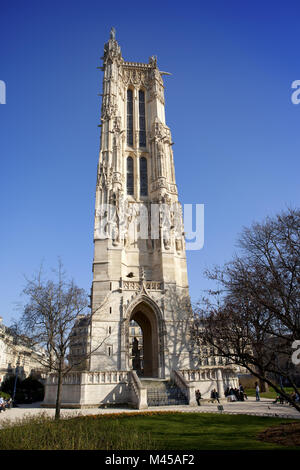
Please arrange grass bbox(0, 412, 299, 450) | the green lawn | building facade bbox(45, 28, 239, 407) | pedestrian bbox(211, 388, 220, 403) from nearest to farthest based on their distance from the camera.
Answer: grass bbox(0, 412, 299, 450) < the green lawn < pedestrian bbox(211, 388, 220, 403) < building facade bbox(45, 28, 239, 407)

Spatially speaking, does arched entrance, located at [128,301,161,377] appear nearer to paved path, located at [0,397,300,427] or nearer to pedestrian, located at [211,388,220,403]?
pedestrian, located at [211,388,220,403]

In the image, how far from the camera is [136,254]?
2831 centimetres

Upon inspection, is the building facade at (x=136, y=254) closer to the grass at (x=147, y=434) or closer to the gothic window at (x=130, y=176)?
the gothic window at (x=130, y=176)

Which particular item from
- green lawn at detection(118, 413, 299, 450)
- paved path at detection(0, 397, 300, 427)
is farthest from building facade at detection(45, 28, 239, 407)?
green lawn at detection(118, 413, 299, 450)

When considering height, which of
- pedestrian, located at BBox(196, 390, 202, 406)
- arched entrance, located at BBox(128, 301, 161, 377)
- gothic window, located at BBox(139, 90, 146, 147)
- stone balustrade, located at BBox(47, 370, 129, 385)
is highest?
gothic window, located at BBox(139, 90, 146, 147)

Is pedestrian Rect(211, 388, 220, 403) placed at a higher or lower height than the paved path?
higher

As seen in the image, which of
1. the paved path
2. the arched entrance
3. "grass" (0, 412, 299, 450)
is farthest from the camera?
the arched entrance

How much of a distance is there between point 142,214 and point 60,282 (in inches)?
536

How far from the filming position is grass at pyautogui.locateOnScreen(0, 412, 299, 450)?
6.26 meters

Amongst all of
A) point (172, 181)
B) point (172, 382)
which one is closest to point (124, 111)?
point (172, 181)

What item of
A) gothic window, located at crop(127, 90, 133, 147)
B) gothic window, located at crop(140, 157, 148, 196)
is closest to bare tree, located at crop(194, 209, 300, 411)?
gothic window, located at crop(140, 157, 148, 196)

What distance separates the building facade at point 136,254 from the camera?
68.9ft

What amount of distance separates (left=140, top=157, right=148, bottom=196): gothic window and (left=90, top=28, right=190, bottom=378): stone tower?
0.10 meters

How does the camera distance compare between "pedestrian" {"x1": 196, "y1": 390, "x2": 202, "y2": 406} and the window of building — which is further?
the window of building
